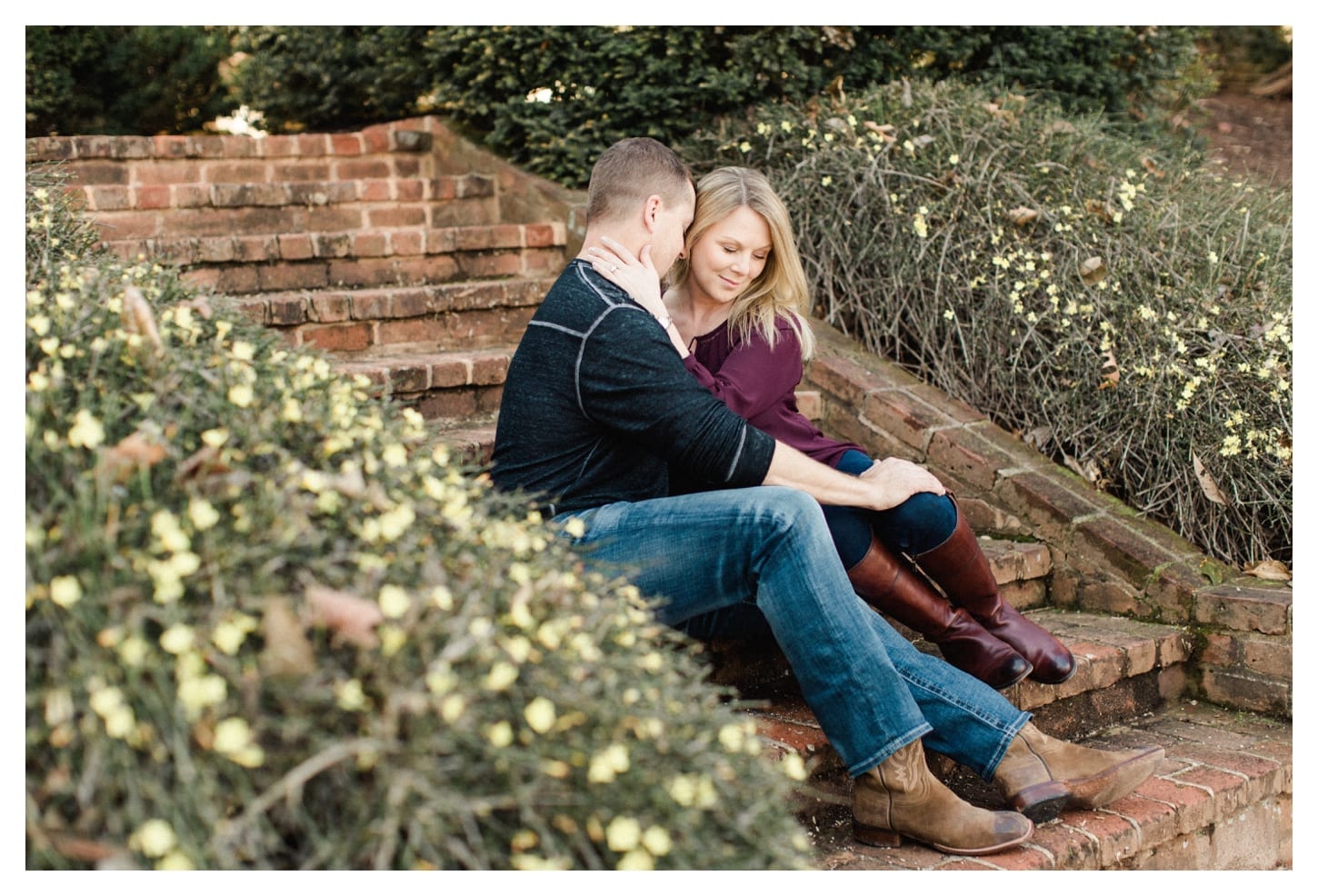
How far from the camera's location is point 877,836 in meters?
2.40

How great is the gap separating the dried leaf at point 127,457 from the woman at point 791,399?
47.4 inches

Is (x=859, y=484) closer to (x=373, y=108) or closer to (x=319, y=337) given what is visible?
(x=319, y=337)

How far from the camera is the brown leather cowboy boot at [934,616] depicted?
8.68 feet

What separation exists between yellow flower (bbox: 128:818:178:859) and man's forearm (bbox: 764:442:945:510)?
144 cm

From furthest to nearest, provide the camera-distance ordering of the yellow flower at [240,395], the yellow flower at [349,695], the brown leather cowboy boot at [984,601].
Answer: the brown leather cowboy boot at [984,601] < the yellow flower at [240,395] < the yellow flower at [349,695]

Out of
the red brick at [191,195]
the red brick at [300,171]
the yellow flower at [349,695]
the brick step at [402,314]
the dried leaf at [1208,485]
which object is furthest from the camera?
the red brick at [300,171]

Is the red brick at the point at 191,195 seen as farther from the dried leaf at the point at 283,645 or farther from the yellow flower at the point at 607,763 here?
the yellow flower at the point at 607,763

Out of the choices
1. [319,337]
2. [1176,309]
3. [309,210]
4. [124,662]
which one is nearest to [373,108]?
[309,210]

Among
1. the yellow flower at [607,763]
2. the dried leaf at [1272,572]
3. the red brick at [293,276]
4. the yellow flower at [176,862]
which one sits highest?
the red brick at [293,276]

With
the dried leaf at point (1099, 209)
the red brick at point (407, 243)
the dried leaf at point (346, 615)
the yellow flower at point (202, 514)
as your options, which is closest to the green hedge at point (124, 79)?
the red brick at point (407, 243)

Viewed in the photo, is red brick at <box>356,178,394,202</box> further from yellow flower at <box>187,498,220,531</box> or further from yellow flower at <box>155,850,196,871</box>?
yellow flower at <box>155,850,196,871</box>

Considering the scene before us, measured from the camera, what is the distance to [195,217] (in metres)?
4.32

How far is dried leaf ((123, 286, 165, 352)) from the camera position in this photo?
5.88ft

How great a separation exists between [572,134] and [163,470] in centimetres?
334
